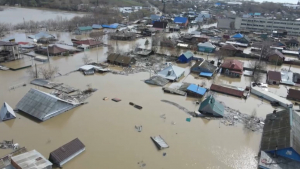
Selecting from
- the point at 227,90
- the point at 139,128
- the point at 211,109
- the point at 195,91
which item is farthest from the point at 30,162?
the point at 227,90

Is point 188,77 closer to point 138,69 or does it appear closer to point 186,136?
point 138,69

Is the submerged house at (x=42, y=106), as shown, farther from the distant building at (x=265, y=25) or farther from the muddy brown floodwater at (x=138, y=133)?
the distant building at (x=265, y=25)

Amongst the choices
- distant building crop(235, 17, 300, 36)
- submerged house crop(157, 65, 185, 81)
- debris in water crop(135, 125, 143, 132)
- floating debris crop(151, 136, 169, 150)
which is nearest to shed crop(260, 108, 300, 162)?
floating debris crop(151, 136, 169, 150)

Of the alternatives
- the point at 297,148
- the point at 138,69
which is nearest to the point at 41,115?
the point at 138,69

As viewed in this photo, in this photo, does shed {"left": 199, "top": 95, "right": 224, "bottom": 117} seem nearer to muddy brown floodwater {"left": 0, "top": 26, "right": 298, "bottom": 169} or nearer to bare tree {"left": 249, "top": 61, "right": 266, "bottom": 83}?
muddy brown floodwater {"left": 0, "top": 26, "right": 298, "bottom": 169}

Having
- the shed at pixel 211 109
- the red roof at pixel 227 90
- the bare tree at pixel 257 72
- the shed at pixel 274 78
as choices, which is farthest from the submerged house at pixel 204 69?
the shed at pixel 211 109

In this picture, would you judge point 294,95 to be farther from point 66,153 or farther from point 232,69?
point 66,153

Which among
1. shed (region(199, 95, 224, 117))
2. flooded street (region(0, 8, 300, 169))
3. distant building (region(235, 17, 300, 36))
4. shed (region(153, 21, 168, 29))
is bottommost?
flooded street (region(0, 8, 300, 169))
